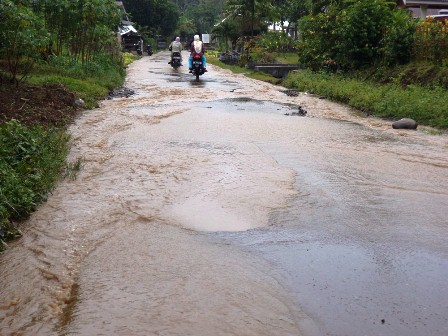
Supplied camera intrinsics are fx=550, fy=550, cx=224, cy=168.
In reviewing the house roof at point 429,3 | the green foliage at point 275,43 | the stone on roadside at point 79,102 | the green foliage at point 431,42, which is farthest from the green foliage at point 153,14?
the stone on roadside at point 79,102

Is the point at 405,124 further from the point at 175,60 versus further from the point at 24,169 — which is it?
the point at 175,60

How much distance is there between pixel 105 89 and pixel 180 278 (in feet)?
45.9

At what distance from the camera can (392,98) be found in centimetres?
1408

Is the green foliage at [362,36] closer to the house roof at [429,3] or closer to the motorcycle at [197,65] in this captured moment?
the motorcycle at [197,65]

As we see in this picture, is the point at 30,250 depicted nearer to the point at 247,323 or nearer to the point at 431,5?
the point at 247,323

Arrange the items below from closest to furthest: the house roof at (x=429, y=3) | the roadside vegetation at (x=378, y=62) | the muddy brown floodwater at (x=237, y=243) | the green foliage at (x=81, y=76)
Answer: the muddy brown floodwater at (x=237, y=243) → the roadside vegetation at (x=378, y=62) → the green foliage at (x=81, y=76) → the house roof at (x=429, y=3)

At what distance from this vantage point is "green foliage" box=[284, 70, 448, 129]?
41.1ft

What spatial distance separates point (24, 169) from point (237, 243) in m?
2.95

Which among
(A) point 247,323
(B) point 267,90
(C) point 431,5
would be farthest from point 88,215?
(C) point 431,5

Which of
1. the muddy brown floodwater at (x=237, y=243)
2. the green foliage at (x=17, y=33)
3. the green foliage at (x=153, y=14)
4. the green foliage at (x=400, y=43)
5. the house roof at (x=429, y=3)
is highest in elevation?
the green foliage at (x=153, y=14)

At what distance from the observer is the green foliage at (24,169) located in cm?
575

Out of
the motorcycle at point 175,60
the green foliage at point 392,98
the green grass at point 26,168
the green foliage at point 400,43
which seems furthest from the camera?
the motorcycle at point 175,60

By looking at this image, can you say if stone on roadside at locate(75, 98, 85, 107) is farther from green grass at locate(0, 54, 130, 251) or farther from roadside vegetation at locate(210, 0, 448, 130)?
roadside vegetation at locate(210, 0, 448, 130)

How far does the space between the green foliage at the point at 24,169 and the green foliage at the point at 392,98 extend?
8115mm
